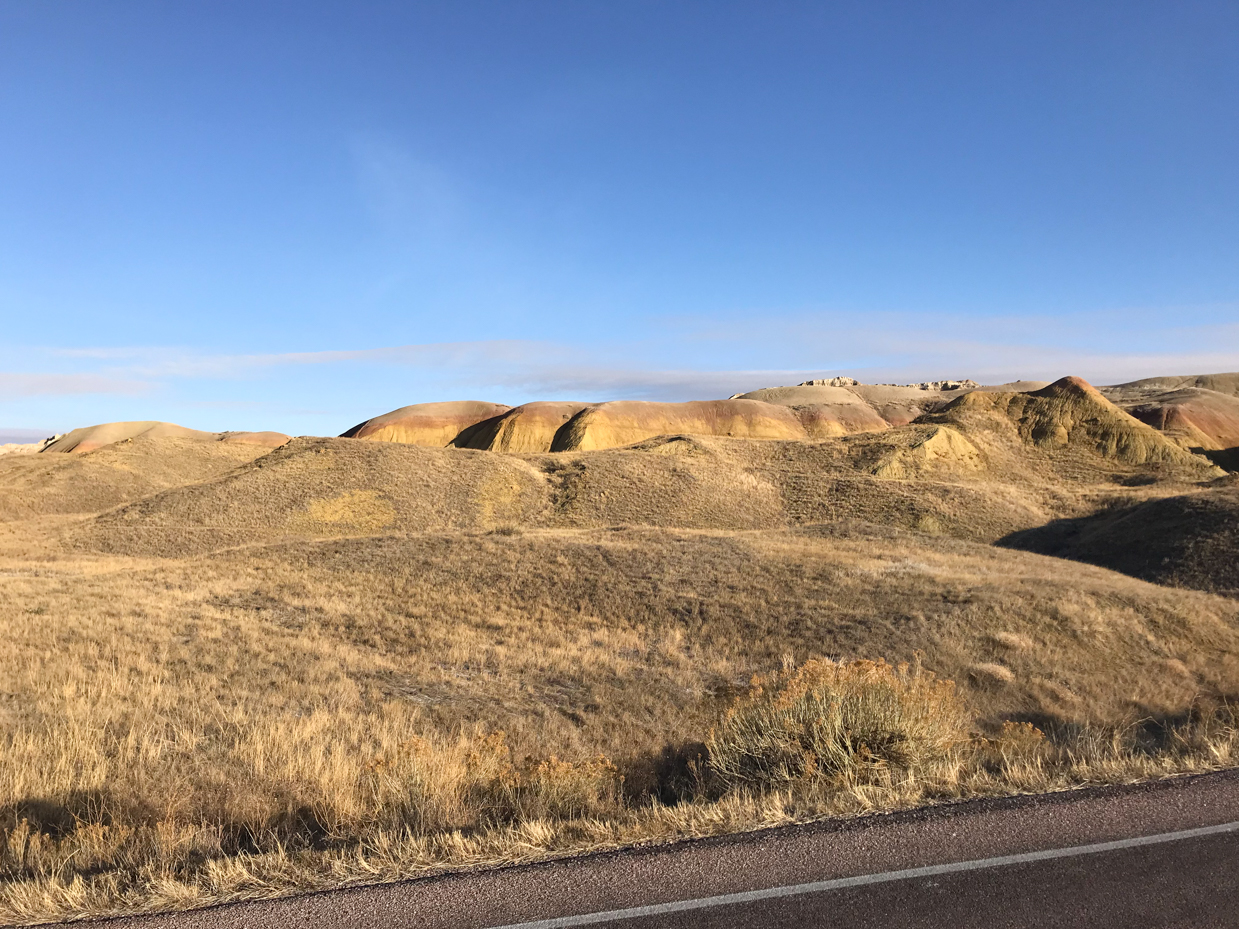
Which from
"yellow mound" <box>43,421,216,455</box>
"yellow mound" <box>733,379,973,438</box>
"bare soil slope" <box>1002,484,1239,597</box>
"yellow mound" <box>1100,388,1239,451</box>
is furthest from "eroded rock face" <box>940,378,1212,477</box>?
"yellow mound" <box>43,421,216,455</box>

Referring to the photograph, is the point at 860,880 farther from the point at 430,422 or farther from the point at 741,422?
the point at 430,422

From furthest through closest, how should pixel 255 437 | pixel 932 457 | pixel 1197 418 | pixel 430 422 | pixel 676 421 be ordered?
pixel 255 437 → pixel 430 422 → pixel 676 421 → pixel 1197 418 → pixel 932 457

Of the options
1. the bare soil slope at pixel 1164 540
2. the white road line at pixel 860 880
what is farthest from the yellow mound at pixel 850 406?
the white road line at pixel 860 880

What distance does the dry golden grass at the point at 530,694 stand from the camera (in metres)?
5.80

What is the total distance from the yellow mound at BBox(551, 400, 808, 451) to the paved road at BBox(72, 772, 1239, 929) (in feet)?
264

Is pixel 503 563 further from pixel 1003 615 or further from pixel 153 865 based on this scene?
pixel 153 865

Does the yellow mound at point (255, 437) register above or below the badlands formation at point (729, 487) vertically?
above

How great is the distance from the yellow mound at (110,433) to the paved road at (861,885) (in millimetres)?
140574

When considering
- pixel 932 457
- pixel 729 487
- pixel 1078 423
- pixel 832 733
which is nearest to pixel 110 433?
pixel 729 487

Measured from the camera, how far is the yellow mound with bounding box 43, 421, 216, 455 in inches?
4993

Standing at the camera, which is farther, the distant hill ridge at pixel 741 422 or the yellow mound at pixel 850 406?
the yellow mound at pixel 850 406

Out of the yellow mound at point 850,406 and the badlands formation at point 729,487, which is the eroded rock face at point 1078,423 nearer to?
the badlands formation at point 729,487

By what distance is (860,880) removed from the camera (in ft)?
15.6

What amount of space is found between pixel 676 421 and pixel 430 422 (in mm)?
37593
